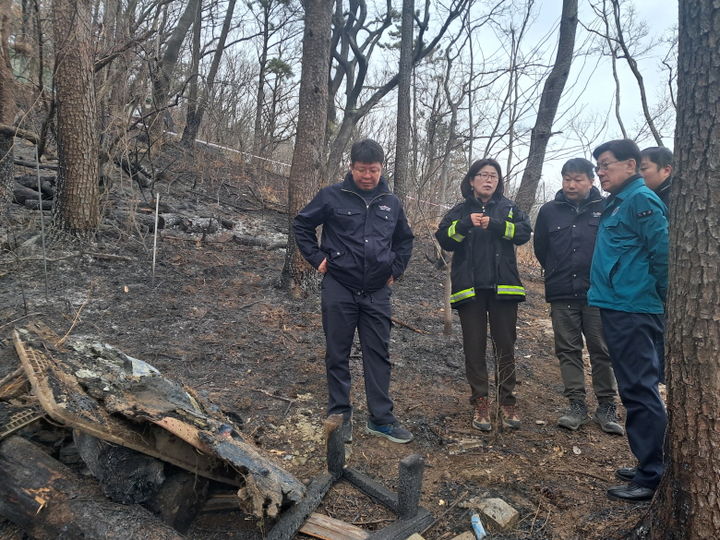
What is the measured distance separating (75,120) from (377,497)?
6.01 meters

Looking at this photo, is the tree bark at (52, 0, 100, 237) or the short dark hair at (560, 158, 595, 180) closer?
the short dark hair at (560, 158, 595, 180)

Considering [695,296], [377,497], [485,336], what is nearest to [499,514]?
[377,497]

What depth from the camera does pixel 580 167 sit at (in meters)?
3.59

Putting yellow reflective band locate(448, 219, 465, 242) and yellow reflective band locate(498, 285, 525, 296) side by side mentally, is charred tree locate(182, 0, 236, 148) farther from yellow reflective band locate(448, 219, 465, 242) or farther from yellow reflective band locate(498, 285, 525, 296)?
yellow reflective band locate(498, 285, 525, 296)

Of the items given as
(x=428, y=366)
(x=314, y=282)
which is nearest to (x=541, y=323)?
(x=428, y=366)

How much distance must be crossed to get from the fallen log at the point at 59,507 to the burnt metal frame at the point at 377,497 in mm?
524

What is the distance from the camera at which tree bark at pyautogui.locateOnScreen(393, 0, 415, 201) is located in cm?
799

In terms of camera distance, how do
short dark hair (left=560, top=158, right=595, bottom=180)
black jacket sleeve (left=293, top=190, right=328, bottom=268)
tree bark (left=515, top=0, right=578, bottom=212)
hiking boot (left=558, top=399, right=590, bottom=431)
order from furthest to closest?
tree bark (left=515, top=0, right=578, bottom=212) → short dark hair (left=560, top=158, right=595, bottom=180) → hiking boot (left=558, top=399, right=590, bottom=431) → black jacket sleeve (left=293, top=190, right=328, bottom=268)

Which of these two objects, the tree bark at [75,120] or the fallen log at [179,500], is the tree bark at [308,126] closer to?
the tree bark at [75,120]

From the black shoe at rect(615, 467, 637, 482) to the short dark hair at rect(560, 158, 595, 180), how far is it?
208 cm

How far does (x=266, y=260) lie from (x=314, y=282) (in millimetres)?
1474

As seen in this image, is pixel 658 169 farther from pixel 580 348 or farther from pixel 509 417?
pixel 509 417

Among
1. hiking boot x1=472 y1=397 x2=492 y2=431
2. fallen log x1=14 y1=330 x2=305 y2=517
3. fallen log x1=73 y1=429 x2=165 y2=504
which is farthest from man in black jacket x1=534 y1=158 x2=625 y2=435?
fallen log x1=73 y1=429 x2=165 y2=504

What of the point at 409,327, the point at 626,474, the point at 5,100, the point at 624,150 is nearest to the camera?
the point at 626,474
